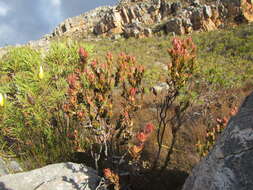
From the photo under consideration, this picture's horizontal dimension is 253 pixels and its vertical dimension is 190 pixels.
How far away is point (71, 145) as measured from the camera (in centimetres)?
300

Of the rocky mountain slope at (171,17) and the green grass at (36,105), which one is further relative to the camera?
the rocky mountain slope at (171,17)

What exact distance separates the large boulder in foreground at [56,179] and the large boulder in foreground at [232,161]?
1.23 m

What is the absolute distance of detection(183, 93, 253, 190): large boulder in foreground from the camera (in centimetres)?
101

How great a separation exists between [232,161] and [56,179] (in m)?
1.72

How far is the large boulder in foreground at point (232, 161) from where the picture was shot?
1.01 m

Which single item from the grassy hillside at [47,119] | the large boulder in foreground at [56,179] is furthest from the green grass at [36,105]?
the large boulder in foreground at [56,179]

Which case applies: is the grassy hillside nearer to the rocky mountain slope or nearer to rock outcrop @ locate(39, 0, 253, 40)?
the rocky mountain slope

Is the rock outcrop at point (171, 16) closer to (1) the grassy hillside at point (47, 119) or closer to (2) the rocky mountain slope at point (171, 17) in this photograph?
(2) the rocky mountain slope at point (171, 17)

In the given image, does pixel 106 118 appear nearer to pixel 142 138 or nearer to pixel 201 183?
pixel 142 138

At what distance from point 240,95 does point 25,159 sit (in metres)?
5.32

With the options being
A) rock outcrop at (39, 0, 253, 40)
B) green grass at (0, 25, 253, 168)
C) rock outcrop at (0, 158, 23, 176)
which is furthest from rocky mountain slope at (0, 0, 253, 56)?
rock outcrop at (0, 158, 23, 176)

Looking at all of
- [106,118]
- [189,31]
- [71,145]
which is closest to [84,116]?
[106,118]

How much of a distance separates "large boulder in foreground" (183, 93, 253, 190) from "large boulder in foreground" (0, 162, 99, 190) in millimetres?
1226

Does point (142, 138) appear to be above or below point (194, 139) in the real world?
above
